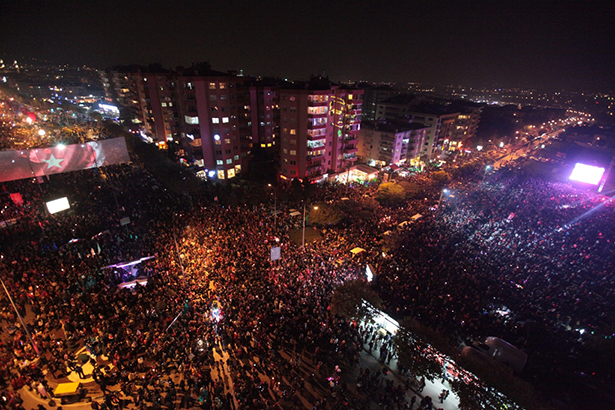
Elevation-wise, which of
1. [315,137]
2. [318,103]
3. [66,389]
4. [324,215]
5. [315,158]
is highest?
[318,103]

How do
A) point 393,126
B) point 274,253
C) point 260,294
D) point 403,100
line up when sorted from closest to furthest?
point 260,294
point 274,253
point 393,126
point 403,100

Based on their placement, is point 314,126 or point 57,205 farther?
point 314,126

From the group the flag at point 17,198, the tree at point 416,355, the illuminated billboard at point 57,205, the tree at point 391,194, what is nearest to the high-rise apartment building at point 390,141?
the tree at point 391,194

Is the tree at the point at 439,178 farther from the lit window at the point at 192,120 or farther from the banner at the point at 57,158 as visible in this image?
the banner at the point at 57,158

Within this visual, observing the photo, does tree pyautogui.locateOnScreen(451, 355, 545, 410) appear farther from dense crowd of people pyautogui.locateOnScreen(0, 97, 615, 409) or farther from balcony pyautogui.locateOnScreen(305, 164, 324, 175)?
balcony pyautogui.locateOnScreen(305, 164, 324, 175)

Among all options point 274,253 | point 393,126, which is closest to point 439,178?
point 393,126

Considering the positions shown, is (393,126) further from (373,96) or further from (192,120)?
(373,96)
